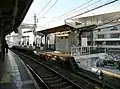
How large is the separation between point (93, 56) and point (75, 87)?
11964 mm

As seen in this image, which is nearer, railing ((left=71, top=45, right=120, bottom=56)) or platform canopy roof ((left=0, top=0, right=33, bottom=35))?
platform canopy roof ((left=0, top=0, right=33, bottom=35))

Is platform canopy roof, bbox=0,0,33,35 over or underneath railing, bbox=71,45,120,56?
over

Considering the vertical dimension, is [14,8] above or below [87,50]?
above

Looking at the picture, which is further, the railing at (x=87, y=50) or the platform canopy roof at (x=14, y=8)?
the railing at (x=87, y=50)

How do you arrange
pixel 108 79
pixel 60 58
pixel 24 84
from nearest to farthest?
pixel 24 84 < pixel 108 79 < pixel 60 58

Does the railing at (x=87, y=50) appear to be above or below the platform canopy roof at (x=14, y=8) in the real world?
below

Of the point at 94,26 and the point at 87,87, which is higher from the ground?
the point at 94,26

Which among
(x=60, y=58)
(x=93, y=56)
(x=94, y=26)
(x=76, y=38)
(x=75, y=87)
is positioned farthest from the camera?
(x=76, y=38)

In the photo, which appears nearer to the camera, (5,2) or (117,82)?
(5,2)

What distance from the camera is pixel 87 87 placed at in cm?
1000

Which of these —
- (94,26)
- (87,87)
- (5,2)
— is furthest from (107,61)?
(5,2)

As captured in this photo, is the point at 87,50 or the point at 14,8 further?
the point at 87,50

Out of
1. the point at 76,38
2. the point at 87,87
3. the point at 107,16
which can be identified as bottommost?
the point at 87,87

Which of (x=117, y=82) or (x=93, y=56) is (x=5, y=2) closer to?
(x=117, y=82)
